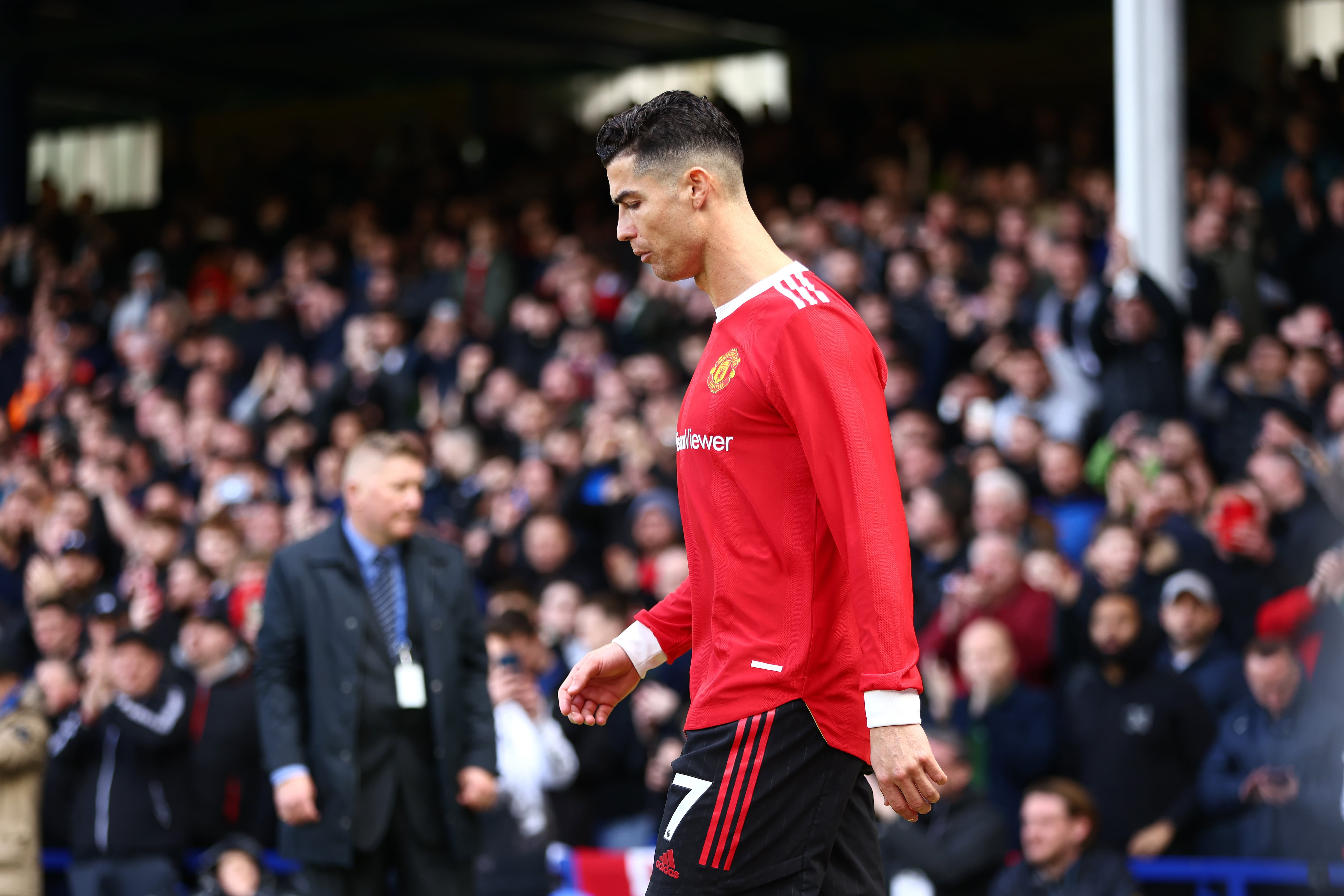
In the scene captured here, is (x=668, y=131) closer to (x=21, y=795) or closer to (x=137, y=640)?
(x=137, y=640)

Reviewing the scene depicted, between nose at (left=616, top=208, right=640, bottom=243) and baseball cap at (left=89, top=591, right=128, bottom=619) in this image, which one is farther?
baseball cap at (left=89, top=591, right=128, bottom=619)

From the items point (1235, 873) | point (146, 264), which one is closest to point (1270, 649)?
point (1235, 873)

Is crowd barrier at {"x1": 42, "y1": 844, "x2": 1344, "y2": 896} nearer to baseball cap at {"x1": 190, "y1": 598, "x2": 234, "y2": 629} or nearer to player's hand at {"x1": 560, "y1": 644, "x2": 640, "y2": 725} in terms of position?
baseball cap at {"x1": 190, "y1": 598, "x2": 234, "y2": 629}

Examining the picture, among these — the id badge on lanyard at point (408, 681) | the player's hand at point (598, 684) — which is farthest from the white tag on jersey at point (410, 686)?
the player's hand at point (598, 684)

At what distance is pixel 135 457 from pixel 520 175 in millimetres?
4648

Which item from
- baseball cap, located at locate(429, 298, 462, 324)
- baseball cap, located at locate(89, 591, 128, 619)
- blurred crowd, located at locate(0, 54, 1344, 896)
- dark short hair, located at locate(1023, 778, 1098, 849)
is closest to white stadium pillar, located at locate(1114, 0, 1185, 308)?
blurred crowd, located at locate(0, 54, 1344, 896)

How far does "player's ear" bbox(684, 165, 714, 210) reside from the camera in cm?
300

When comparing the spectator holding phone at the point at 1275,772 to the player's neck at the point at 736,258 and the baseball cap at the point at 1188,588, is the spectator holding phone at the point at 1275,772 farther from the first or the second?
the player's neck at the point at 736,258

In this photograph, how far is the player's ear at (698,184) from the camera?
9.84ft

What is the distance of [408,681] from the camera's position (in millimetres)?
5270

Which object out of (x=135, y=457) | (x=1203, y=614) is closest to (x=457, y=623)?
(x=1203, y=614)

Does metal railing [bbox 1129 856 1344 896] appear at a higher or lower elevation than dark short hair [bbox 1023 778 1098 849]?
lower

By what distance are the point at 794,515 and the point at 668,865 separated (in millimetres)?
670

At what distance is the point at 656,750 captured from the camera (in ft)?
23.9
